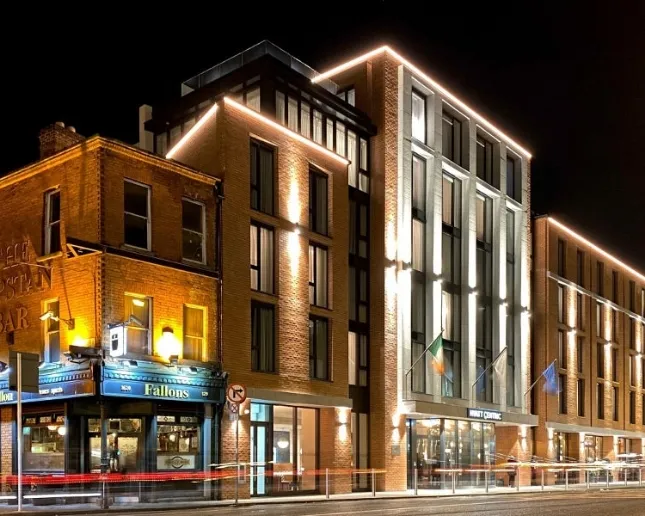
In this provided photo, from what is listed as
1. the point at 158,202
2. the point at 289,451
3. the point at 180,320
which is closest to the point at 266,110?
the point at 158,202

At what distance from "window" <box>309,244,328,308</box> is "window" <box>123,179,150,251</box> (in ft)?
25.3

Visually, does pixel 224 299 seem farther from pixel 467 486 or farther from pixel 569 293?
pixel 569 293

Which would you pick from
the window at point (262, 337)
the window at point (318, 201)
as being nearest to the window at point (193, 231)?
the window at point (262, 337)

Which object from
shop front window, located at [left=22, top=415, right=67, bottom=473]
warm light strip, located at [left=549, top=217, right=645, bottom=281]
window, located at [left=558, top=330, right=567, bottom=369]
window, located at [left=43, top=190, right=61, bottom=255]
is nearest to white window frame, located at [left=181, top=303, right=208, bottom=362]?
shop front window, located at [left=22, top=415, right=67, bottom=473]

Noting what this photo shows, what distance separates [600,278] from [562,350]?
30.5ft

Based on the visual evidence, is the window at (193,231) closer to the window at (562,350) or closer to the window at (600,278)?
the window at (562,350)

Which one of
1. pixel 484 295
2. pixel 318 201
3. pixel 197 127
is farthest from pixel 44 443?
pixel 484 295

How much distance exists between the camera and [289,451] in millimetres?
29812

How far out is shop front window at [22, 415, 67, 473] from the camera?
23.5 metres

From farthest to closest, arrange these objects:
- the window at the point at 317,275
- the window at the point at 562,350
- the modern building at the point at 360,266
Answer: the window at the point at 562,350, the window at the point at 317,275, the modern building at the point at 360,266

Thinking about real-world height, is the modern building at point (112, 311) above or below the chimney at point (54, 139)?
below

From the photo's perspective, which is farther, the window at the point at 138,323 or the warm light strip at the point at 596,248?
the warm light strip at the point at 596,248

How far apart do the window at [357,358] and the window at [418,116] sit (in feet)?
31.3

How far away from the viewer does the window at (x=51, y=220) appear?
2500 centimetres
